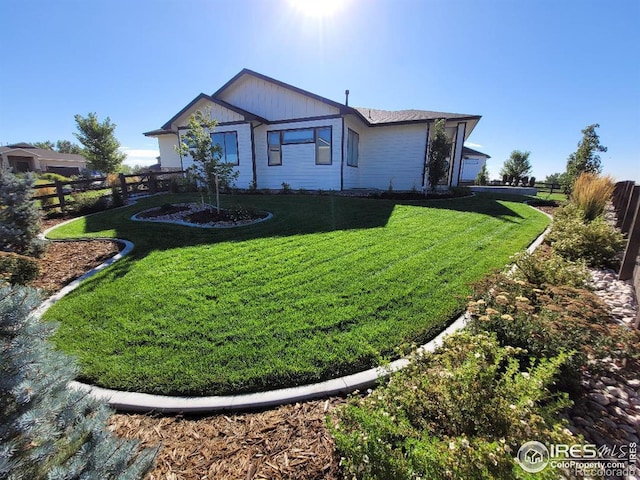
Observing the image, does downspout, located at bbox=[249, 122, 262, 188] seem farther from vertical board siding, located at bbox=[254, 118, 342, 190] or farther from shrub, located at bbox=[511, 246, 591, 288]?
shrub, located at bbox=[511, 246, 591, 288]

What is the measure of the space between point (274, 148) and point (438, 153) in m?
7.74

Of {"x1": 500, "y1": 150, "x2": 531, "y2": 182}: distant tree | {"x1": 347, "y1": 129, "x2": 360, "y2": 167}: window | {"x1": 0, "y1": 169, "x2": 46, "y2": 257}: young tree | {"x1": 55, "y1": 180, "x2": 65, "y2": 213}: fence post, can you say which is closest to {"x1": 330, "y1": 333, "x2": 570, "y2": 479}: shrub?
{"x1": 0, "y1": 169, "x2": 46, "y2": 257}: young tree

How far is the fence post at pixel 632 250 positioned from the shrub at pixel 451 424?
380 cm

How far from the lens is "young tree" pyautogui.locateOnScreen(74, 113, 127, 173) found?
2581cm

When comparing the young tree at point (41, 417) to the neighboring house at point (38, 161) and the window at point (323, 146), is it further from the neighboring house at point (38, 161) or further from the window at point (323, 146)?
the neighboring house at point (38, 161)

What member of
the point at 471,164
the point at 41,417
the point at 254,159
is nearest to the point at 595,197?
the point at 41,417

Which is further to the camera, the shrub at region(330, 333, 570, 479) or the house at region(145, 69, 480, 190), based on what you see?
the house at region(145, 69, 480, 190)

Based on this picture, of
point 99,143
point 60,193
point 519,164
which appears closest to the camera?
point 60,193

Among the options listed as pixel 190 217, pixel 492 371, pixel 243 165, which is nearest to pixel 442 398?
pixel 492 371

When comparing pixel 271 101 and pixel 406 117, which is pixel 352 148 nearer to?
pixel 406 117

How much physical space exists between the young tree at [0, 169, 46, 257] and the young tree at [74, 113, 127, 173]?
88.6 feet

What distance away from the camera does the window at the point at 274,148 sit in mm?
13836

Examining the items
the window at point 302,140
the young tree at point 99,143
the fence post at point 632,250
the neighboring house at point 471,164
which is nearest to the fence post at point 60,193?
the window at point 302,140

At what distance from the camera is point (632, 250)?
13.6 ft
